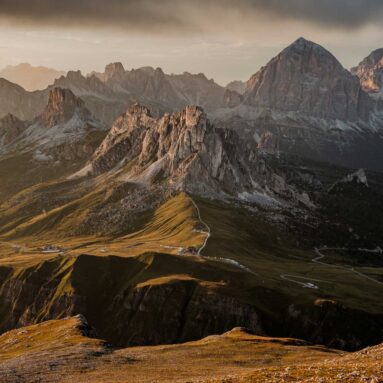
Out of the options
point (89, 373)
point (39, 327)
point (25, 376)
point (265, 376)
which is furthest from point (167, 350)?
point (39, 327)

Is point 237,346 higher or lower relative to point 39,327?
higher

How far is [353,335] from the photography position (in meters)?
198

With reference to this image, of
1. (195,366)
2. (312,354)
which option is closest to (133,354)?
(195,366)

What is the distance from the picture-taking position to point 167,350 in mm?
120312

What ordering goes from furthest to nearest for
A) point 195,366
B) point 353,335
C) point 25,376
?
point 353,335 → point 195,366 → point 25,376

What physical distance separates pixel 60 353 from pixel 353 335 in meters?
119

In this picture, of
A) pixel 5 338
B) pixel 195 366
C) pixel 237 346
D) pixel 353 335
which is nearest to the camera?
pixel 195 366

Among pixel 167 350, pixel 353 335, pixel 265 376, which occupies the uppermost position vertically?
pixel 265 376

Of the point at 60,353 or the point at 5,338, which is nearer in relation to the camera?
the point at 60,353

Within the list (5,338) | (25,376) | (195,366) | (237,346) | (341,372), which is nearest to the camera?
(341,372)

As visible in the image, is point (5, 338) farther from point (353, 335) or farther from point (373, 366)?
point (373, 366)

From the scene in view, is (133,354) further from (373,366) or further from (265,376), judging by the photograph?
(373,366)

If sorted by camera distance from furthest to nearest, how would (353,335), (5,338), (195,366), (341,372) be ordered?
(353,335) → (5,338) → (195,366) → (341,372)

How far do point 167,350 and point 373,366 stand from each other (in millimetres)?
60204
